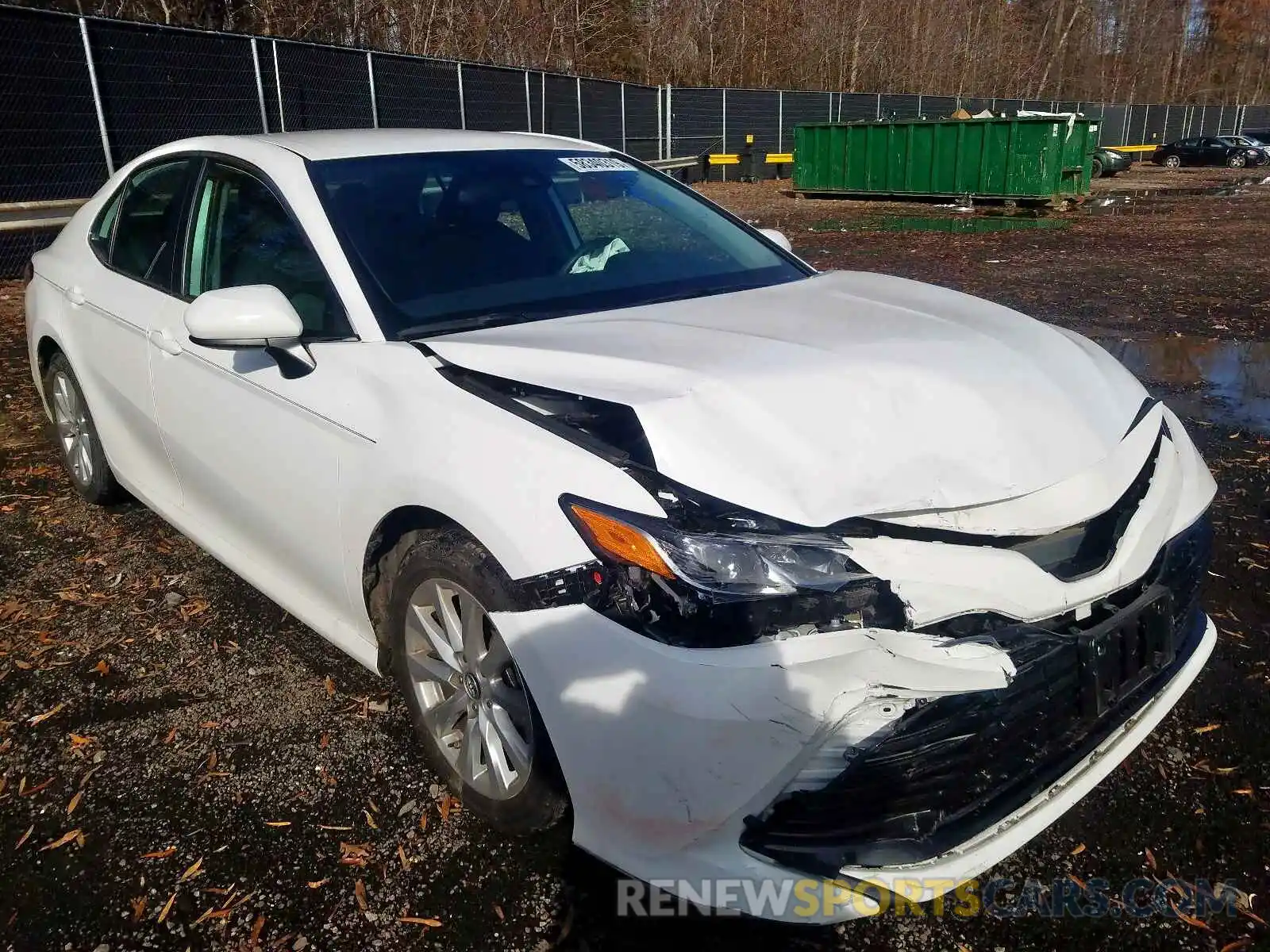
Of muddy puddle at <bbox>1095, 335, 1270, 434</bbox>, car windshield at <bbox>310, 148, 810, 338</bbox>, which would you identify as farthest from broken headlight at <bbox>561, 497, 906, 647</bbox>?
muddy puddle at <bbox>1095, 335, 1270, 434</bbox>

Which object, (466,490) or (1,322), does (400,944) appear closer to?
(466,490)

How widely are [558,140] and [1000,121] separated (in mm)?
18600

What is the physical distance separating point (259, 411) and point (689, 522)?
1.52 m

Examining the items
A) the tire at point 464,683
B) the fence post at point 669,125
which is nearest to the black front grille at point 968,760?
the tire at point 464,683

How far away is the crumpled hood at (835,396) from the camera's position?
1.91 metres

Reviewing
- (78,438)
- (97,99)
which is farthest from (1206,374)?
(97,99)

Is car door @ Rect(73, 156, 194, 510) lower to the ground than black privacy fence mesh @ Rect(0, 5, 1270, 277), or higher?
lower

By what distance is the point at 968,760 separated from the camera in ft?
6.05

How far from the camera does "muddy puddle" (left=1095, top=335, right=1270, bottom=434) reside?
17.9 ft

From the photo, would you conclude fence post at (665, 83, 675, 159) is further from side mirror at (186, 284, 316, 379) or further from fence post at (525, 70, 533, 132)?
side mirror at (186, 284, 316, 379)

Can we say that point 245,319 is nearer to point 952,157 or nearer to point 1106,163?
point 952,157

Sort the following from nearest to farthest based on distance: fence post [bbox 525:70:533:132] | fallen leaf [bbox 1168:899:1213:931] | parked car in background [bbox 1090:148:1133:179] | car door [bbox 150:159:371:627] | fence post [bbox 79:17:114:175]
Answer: fallen leaf [bbox 1168:899:1213:931] → car door [bbox 150:159:371:627] → fence post [bbox 79:17:114:175] → fence post [bbox 525:70:533:132] → parked car in background [bbox 1090:148:1133:179]

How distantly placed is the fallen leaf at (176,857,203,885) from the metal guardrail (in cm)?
925

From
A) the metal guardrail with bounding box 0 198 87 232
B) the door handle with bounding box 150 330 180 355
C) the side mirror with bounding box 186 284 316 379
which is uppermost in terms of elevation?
the side mirror with bounding box 186 284 316 379
